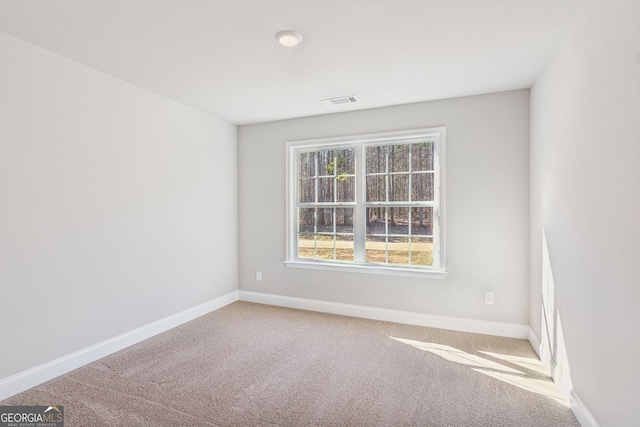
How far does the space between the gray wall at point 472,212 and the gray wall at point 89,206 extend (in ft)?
5.47

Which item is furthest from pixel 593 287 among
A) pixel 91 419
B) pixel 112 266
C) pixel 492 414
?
pixel 112 266

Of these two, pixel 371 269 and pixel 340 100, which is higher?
pixel 340 100

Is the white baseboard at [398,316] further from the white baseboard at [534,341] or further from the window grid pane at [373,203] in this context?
the window grid pane at [373,203]

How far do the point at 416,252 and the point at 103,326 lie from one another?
10.5 feet

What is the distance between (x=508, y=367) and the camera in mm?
2695

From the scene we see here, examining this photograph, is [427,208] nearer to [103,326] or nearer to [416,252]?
[416,252]

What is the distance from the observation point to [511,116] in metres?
3.29

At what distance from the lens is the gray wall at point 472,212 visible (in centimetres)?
Answer: 330

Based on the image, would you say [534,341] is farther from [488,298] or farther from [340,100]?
[340,100]

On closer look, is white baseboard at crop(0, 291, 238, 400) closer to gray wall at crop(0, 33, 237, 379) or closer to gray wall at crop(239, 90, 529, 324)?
gray wall at crop(0, 33, 237, 379)

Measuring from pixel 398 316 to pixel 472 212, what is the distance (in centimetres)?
141

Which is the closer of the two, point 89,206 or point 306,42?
point 306,42

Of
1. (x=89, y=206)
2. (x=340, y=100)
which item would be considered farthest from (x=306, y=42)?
(x=89, y=206)

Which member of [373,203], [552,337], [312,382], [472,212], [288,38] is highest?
[288,38]
